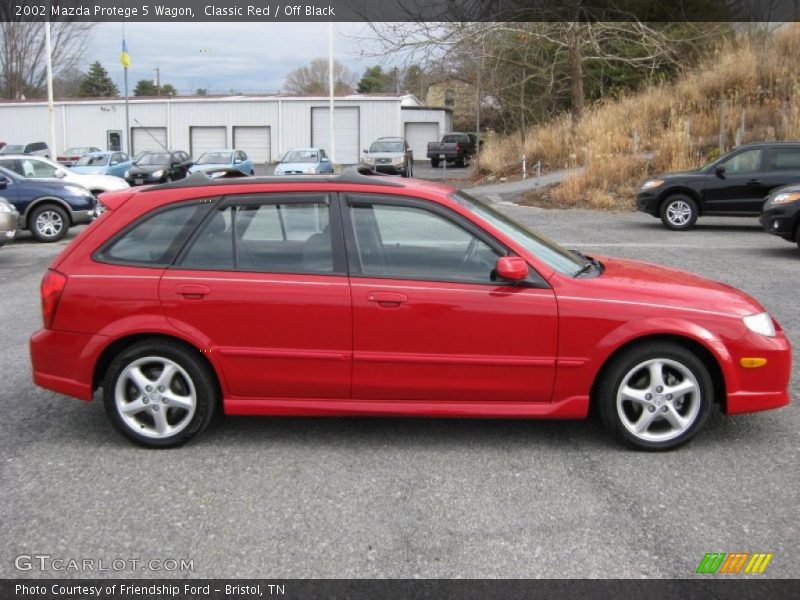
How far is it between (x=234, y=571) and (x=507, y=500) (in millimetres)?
1401

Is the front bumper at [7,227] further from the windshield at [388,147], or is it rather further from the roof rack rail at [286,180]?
the windshield at [388,147]

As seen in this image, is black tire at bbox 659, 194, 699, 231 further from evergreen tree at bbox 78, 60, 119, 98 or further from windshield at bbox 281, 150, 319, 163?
evergreen tree at bbox 78, 60, 119, 98

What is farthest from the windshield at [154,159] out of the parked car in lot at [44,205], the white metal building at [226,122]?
the white metal building at [226,122]

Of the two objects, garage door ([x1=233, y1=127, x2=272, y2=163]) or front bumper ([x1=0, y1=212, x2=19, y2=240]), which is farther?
garage door ([x1=233, y1=127, x2=272, y2=163])

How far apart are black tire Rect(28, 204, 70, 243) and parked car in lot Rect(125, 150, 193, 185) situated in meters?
12.7

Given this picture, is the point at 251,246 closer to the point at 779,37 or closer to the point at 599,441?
the point at 599,441

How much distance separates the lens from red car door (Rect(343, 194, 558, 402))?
4496 millimetres

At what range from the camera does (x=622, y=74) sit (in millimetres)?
35219

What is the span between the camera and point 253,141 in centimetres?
5406

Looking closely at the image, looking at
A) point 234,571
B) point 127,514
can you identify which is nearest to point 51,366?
point 127,514

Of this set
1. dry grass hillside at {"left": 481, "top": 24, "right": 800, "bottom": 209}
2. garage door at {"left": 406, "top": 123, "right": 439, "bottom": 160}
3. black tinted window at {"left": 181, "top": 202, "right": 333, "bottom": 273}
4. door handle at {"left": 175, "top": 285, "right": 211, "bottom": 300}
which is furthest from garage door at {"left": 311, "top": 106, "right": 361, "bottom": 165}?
door handle at {"left": 175, "top": 285, "right": 211, "bottom": 300}

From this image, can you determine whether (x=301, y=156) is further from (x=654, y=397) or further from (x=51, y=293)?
(x=654, y=397)

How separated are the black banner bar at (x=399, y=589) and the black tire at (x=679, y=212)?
45.3 ft

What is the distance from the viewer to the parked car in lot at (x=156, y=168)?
28875 millimetres
